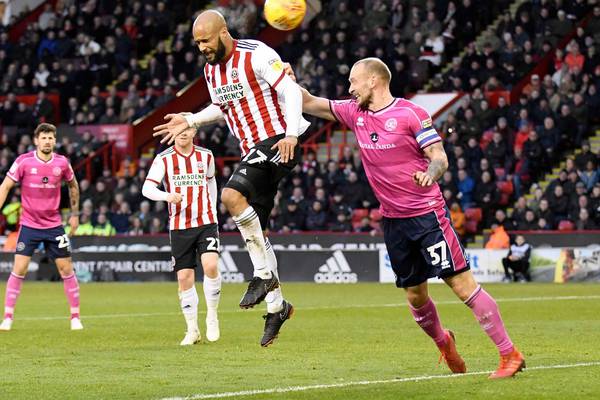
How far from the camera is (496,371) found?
9852mm

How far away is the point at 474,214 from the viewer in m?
28.7

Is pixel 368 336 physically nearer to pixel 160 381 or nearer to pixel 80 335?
pixel 80 335

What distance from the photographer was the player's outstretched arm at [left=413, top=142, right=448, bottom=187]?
29.4ft

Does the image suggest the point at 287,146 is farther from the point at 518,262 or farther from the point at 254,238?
the point at 518,262

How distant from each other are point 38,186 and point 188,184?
107 inches

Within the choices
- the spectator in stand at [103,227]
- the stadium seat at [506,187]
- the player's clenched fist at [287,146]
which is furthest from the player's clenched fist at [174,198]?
the spectator in stand at [103,227]

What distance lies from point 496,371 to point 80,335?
6.77 metres

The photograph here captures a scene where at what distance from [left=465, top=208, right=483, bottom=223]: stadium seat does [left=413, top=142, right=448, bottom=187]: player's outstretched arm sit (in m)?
19.2

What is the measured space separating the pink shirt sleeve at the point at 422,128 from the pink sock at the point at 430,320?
4.65ft

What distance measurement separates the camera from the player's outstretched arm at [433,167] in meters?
8.97

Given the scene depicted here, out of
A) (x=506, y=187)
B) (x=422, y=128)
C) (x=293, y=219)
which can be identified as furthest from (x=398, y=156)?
(x=293, y=219)

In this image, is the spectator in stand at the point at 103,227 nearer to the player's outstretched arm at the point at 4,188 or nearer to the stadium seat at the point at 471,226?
the stadium seat at the point at 471,226

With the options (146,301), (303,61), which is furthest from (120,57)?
(146,301)

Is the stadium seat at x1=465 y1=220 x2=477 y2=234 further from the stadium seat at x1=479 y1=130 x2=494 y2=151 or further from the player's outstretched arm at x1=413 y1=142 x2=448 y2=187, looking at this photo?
the player's outstretched arm at x1=413 y1=142 x2=448 y2=187
